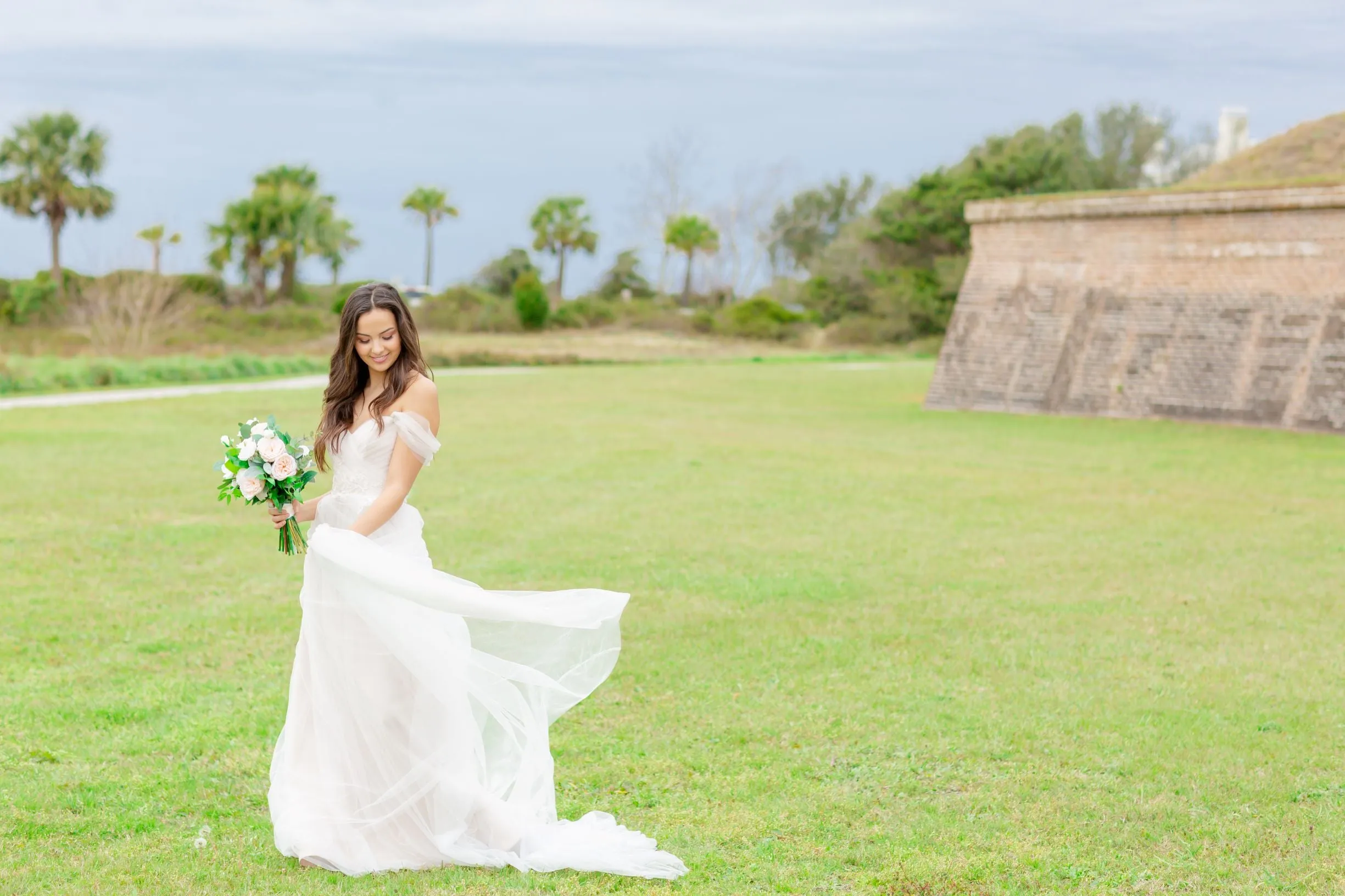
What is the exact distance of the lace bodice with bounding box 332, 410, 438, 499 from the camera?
464cm

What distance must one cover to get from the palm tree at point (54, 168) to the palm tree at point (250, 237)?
5912 mm

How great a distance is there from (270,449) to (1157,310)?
22.8 metres

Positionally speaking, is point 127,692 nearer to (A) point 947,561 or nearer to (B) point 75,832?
(B) point 75,832

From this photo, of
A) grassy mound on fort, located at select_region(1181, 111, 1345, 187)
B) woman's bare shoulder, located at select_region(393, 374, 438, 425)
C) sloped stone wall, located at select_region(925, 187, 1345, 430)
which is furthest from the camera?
grassy mound on fort, located at select_region(1181, 111, 1345, 187)

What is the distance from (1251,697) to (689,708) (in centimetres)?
300

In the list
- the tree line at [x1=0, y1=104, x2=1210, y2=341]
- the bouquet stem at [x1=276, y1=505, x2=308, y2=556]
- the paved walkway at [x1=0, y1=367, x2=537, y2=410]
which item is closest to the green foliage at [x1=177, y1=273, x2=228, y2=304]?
the tree line at [x1=0, y1=104, x2=1210, y2=341]

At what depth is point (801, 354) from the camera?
55219 mm

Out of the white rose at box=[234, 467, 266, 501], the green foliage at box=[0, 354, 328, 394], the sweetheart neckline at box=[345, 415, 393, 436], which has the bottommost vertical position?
the green foliage at box=[0, 354, 328, 394]

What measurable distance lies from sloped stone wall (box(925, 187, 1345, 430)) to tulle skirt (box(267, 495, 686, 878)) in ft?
68.2

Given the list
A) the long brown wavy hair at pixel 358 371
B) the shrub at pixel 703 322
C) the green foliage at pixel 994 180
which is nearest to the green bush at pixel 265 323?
the shrub at pixel 703 322

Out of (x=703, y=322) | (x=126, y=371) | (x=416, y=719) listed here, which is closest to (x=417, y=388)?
(x=416, y=719)

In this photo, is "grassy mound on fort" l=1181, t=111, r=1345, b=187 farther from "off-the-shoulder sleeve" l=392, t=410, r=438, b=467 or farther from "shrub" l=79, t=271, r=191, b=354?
"shrub" l=79, t=271, r=191, b=354

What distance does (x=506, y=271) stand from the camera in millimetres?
70375

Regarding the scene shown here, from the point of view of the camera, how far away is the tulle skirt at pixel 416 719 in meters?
4.46
